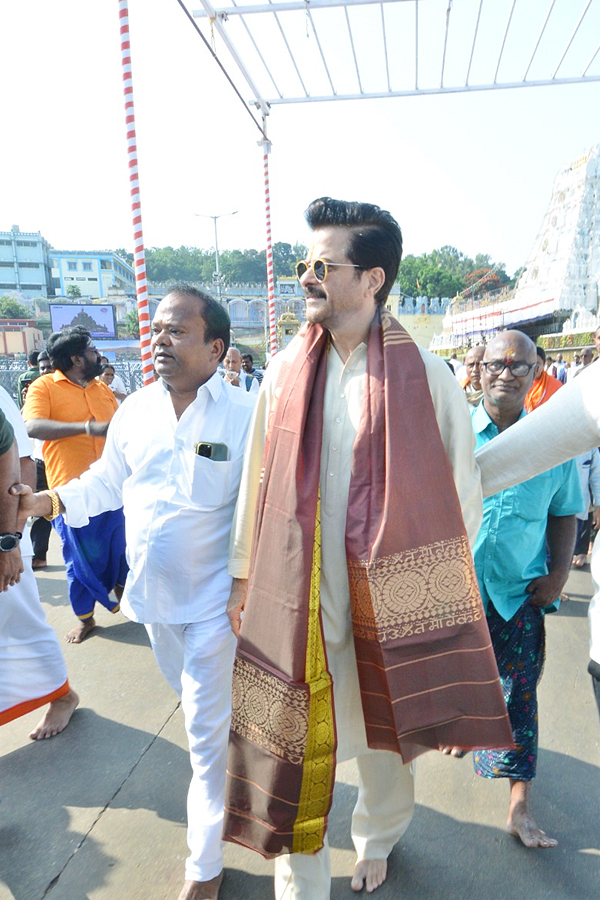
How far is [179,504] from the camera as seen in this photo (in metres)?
1.99

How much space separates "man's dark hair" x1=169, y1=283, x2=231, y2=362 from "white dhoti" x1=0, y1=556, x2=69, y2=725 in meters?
1.27

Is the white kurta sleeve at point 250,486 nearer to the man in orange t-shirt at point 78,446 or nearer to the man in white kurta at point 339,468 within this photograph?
the man in white kurta at point 339,468

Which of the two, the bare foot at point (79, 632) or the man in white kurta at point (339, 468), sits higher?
the man in white kurta at point (339, 468)

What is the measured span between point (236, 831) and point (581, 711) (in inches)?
78.1

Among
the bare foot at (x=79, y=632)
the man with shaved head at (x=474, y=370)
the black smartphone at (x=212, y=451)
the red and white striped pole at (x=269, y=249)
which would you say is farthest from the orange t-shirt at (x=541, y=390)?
the bare foot at (x=79, y=632)

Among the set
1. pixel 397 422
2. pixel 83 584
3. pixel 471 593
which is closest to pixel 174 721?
pixel 83 584

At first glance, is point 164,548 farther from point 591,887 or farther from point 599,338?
point 599,338

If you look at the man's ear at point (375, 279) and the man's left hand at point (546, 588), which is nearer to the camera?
the man's ear at point (375, 279)

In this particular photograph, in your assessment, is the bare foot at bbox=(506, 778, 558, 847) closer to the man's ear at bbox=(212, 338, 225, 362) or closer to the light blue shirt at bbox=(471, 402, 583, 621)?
the light blue shirt at bbox=(471, 402, 583, 621)

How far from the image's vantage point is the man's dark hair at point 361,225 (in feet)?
5.60

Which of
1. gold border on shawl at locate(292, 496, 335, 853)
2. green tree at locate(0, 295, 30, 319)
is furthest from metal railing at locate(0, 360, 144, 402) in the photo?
green tree at locate(0, 295, 30, 319)

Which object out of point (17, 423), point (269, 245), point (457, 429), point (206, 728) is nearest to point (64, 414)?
point (17, 423)

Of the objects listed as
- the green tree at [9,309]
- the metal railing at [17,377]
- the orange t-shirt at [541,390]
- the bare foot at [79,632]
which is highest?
the green tree at [9,309]

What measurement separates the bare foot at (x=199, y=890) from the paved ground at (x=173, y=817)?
2.8 inches
